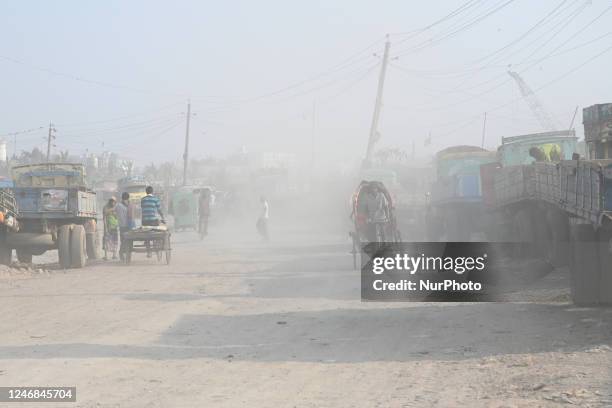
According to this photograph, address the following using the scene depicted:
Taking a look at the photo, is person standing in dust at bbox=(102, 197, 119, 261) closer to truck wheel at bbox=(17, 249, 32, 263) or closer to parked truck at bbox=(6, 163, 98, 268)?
parked truck at bbox=(6, 163, 98, 268)

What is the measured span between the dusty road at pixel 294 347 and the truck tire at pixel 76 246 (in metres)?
3.48

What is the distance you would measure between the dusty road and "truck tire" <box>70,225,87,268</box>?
3.48 metres

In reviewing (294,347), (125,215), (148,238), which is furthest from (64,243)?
(294,347)

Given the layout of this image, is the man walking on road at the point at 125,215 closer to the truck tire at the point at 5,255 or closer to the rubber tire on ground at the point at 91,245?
the rubber tire on ground at the point at 91,245

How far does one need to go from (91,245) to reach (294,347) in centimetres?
1297

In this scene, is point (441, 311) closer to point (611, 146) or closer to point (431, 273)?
point (431, 273)

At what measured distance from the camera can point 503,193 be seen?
1789 centimetres

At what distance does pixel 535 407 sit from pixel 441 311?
16.2ft

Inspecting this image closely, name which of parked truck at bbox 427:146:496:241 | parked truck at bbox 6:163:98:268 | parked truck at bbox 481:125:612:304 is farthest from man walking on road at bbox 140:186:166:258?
parked truck at bbox 427:146:496:241

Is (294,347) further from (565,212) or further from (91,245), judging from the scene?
(91,245)

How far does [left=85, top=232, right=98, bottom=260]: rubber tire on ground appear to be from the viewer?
2006 cm

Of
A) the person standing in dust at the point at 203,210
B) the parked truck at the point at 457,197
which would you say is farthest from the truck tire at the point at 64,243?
the person standing in dust at the point at 203,210

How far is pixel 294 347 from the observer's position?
8.43 meters

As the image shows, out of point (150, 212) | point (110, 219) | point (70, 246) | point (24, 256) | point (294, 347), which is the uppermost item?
point (150, 212)
